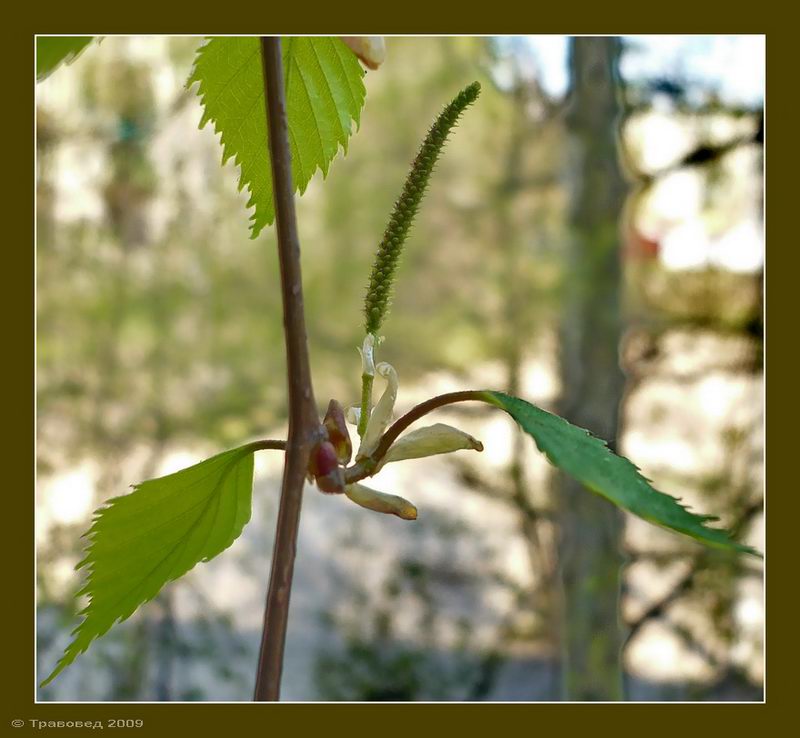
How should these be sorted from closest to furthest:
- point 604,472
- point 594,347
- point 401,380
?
point 604,472, point 594,347, point 401,380

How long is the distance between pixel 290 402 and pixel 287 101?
4.3 inches

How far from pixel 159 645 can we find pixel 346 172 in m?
1.14

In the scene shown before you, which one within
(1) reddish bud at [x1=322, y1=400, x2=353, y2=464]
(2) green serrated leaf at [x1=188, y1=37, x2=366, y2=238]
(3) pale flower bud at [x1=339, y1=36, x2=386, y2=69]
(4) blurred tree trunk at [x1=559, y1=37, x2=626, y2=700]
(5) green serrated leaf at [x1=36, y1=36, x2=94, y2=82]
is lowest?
(1) reddish bud at [x1=322, y1=400, x2=353, y2=464]

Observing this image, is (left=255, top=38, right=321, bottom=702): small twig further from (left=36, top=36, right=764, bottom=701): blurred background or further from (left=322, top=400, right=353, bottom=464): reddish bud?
(left=36, top=36, right=764, bottom=701): blurred background

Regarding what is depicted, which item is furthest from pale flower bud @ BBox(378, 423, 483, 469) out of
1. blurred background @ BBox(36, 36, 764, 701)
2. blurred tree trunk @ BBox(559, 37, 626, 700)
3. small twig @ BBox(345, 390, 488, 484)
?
blurred background @ BBox(36, 36, 764, 701)

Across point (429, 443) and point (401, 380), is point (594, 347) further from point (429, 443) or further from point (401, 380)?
point (429, 443)

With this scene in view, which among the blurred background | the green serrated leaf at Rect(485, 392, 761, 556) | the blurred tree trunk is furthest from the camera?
the blurred background

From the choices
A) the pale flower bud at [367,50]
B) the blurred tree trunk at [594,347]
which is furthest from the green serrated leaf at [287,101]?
the blurred tree trunk at [594,347]

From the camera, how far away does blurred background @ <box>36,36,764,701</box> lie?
6.88 feet

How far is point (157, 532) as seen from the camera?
0.79 feet

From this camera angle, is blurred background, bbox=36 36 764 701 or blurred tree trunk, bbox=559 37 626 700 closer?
blurred tree trunk, bbox=559 37 626 700

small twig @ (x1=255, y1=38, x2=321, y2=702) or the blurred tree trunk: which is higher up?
the blurred tree trunk

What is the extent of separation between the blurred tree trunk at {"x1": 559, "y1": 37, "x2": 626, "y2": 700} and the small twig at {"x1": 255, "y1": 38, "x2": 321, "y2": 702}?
5.23 feet

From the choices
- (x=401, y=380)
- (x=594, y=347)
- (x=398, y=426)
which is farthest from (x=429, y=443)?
(x=401, y=380)
